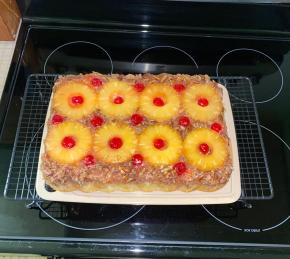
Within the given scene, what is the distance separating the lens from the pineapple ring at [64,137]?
4.85 ft

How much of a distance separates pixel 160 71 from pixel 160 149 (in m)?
0.56

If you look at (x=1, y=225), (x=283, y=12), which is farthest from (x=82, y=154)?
(x=283, y=12)

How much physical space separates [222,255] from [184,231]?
17cm

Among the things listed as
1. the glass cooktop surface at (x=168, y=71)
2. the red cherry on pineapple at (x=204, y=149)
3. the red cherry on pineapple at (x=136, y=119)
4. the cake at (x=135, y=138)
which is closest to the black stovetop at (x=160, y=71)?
the glass cooktop surface at (x=168, y=71)

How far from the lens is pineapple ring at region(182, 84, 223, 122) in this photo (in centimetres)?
159

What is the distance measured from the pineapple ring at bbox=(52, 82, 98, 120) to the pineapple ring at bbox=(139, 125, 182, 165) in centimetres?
26

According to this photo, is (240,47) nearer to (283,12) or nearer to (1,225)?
(283,12)

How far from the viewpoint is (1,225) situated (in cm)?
151

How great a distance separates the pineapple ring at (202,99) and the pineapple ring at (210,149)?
0.25ft

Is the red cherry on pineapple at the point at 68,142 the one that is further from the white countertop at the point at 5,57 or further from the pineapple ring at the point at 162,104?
the white countertop at the point at 5,57

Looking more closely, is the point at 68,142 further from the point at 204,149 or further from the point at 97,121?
the point at 204,149

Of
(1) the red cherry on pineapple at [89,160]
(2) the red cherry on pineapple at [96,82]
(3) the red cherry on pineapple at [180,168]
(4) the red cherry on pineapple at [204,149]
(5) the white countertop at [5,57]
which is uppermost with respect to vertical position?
(5) the white countertop at [5,57]

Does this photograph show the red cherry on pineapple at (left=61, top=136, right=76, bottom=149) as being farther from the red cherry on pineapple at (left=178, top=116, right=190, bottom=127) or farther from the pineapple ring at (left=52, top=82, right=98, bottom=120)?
the red cherry on pineapple at (left=178, top=116, right=190, bottom=127)

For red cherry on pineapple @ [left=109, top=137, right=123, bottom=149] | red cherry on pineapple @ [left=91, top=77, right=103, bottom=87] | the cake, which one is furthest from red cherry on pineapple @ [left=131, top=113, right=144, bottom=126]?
red cherry on pineapple @ [left=91, top=77, right=103, bottom=87]
